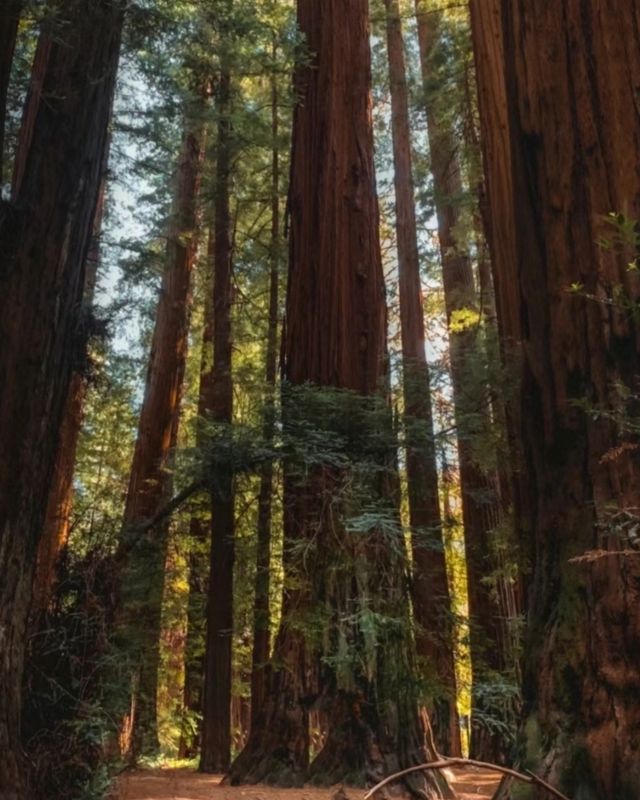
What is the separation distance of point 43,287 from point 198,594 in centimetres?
744

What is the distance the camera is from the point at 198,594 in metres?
11.2

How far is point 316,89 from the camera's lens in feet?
26.4

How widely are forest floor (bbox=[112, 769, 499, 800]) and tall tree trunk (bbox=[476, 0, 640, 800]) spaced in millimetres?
2644

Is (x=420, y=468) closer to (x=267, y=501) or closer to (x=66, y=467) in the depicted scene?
(x=267, y=501)

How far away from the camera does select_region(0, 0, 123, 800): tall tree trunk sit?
437 cm

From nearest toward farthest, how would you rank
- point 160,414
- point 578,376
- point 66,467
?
1. point 578,376
2. point 66,467
3. point 160,414

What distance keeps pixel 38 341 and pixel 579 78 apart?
3.56 meters

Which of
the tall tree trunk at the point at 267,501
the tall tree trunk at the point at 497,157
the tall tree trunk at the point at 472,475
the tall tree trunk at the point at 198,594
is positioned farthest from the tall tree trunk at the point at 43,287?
the tall tree trunk at the point at 198,594

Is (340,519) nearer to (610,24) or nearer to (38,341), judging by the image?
(38,341)

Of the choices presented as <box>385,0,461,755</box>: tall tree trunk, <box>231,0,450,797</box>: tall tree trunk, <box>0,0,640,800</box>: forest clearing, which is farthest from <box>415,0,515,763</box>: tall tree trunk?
<box>231,0,450,797</box>: tall tree trunk

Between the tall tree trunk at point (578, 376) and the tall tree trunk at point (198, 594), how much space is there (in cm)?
674

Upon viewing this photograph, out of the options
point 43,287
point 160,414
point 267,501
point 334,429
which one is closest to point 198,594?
point 160,414

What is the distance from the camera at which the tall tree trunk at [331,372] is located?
17.7ft

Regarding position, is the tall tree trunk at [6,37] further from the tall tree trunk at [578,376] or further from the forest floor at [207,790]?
the forest floor at [207,790]
